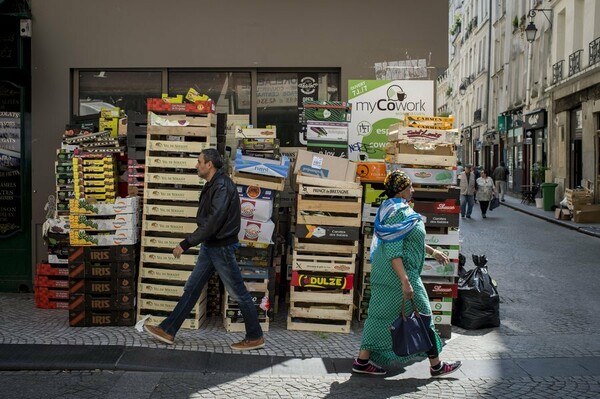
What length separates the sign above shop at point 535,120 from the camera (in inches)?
1212

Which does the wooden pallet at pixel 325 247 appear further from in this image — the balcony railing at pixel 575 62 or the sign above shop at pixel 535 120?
the sign above shop at pixel 535 120

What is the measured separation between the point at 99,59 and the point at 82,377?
4642 mm

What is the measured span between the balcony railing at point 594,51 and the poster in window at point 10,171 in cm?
1959

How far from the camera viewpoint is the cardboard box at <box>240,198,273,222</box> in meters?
7.47

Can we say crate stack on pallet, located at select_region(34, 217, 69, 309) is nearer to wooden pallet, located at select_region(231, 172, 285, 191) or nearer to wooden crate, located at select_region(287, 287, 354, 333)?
wooden pallet, located at select_region(231, 172, 285, 191)

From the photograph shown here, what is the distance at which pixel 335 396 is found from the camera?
5.57 metres

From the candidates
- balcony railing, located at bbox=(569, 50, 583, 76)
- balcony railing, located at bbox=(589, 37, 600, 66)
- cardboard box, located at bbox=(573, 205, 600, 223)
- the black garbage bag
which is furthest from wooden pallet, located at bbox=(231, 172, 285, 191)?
balcony railing, located at bbox=(569, 50, 583, 76)

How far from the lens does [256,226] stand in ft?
24.6

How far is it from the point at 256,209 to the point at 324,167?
83cm

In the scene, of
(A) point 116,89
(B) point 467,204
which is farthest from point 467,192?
(A) point 116,89

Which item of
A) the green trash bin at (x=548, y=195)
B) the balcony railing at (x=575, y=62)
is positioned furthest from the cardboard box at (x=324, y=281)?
the balcony railing at (x=575, y=62)

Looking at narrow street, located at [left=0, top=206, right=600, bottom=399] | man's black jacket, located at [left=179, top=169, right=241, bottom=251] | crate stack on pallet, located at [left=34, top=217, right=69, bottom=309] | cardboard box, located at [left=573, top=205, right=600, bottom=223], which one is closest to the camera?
narrow street, located at [left=0, top=206, right=600, bottom=399]

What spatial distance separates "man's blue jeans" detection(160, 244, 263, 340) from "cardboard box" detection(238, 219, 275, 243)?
2.28ft

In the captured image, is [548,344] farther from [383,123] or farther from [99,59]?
[99,59]
